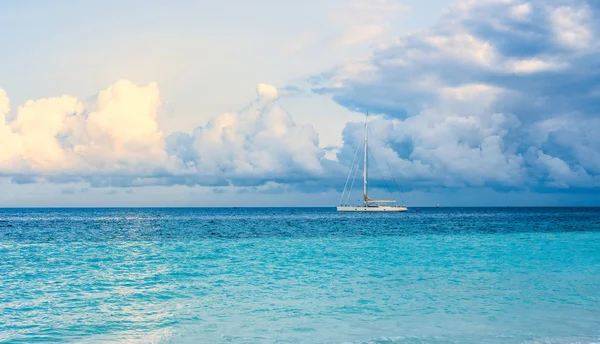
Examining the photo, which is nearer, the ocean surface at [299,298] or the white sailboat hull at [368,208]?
the ocean surface at [299,298]

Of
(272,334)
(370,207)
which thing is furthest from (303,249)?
(370,207)

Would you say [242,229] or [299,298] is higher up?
[299,298]

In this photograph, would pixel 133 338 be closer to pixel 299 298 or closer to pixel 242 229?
pixel 299 298

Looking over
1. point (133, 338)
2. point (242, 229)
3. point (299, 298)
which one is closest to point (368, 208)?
point (242, 229)

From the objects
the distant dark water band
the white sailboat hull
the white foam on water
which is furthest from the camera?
the white sailboat hull

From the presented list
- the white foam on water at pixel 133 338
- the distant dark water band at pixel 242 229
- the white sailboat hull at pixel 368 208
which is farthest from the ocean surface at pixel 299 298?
the white sailboat hull at pixel 368 208

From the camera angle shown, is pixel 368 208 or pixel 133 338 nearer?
pixel 133 338

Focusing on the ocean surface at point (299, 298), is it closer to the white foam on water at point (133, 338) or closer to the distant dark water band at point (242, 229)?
the white foam on water at point (133, 338)

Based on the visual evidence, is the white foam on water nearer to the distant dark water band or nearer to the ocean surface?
the ocean surface

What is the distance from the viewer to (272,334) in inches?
694

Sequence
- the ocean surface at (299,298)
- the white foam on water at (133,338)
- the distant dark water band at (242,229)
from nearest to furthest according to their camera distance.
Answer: the white foam on water at (133,338)
the ocean surface at (299,298)
the distant dark water band at (242,229)

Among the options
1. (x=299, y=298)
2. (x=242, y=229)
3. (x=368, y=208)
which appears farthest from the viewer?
(x=368, y=208)

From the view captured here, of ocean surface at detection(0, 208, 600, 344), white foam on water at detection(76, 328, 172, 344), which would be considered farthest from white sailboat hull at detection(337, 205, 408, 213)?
white foam on water at detection(76, 328, 172, 344)

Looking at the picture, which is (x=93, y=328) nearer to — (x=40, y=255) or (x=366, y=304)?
(x=366, y=304)
